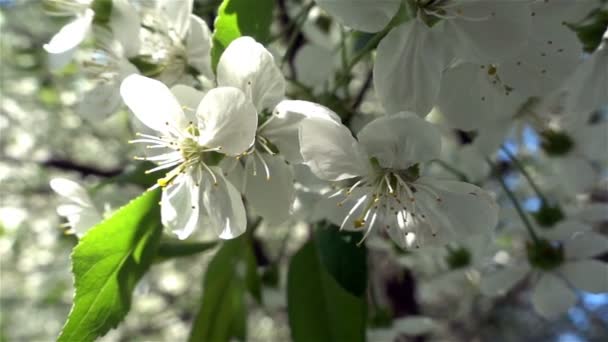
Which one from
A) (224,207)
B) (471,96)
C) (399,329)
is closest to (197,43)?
(224,207)

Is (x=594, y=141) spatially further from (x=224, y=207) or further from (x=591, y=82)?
(x=224, y=207)

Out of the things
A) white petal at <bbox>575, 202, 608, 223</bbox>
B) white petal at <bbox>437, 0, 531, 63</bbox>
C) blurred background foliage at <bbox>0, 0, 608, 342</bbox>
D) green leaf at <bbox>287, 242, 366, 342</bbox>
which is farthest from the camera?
blurred background foliage at <bbox>0, 0, 608, 342</bbox>

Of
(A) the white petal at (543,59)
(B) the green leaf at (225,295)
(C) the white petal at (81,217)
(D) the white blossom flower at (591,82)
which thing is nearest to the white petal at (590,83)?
(D) the white blossom flower at (591,82)

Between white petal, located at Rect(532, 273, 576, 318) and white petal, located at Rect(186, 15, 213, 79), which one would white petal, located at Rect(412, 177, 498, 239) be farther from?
white petal, located at Rect(532, 273, 576, 318)

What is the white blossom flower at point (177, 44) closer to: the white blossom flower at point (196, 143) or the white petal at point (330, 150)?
the white blossom flower at point (196, 143)

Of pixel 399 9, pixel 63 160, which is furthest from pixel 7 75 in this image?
pixel 399 9

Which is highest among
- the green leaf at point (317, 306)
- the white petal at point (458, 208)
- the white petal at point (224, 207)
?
the white petal at point (458, 208)

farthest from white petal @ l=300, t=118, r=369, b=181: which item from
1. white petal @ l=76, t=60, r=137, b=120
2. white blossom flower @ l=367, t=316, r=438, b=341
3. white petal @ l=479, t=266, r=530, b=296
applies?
white blossom flower @ l=367, t=316, r=438, b=341
